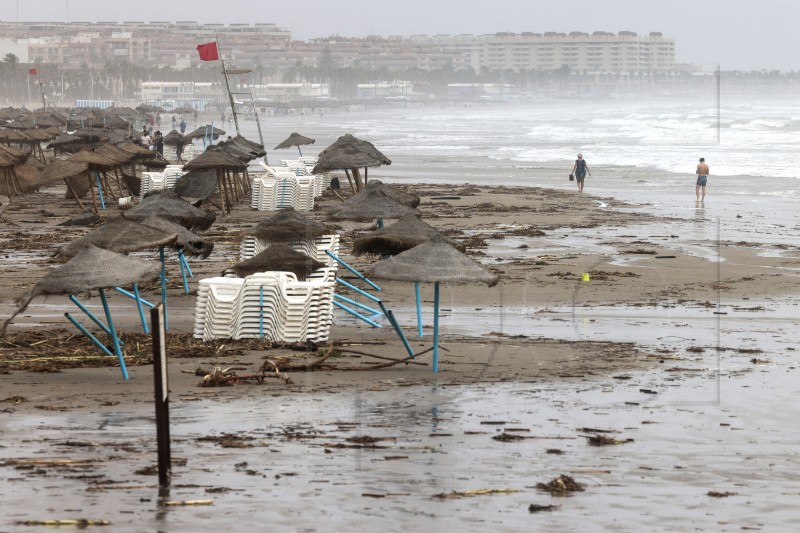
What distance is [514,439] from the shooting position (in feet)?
34.0

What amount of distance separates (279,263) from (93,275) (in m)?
3.76

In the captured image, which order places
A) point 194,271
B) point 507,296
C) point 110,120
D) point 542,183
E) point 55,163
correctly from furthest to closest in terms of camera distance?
1. point 110,120
2. point 542,183
3. point 55,163
4. point 194,271
5. point 507,296

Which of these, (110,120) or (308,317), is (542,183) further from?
(308,317)

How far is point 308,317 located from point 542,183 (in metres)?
31.2

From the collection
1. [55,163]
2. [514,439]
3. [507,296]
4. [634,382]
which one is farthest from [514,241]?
[514,439]

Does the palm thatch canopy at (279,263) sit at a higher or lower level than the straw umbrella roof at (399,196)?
lower

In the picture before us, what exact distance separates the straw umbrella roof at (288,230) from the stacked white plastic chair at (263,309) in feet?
9.33

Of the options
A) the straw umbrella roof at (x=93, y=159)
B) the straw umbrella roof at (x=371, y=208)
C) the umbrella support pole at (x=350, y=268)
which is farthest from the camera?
the straw umbrella roof at (x=93, y=159)

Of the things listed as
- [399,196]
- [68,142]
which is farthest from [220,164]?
[68,142]

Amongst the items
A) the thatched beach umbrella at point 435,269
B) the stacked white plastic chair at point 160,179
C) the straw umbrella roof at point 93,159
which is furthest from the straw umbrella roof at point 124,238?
the stacked white plastic chair at point 160,179

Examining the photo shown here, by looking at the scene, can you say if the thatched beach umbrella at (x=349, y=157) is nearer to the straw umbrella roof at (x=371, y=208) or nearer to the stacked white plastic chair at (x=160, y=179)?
the stacked white plastic chair at (x=160, y=179)

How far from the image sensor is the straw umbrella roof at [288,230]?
57.7 feet

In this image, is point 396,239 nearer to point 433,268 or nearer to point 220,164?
point 433,268

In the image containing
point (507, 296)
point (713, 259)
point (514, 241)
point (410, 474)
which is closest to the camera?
point (410, 474)
